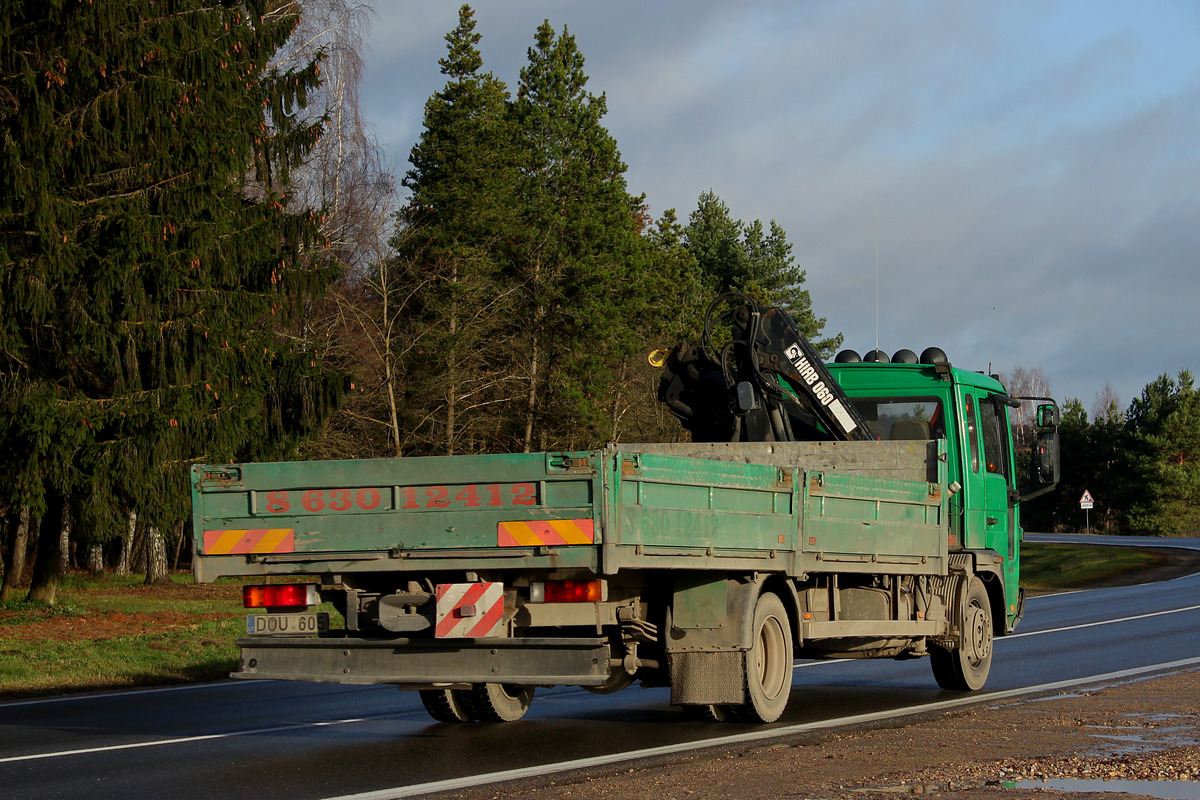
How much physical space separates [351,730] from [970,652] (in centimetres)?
550

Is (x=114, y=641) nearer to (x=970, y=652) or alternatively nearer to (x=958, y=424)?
(x=970, y=652)

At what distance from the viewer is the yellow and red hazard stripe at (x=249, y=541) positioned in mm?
8164

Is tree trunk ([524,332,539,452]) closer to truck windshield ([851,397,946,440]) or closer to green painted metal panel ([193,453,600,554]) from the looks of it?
truck windshield ([851,397,946,440])

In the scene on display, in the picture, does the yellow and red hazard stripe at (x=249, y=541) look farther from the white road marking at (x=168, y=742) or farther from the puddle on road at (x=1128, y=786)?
the puddle on road at (x=1128, y=786)

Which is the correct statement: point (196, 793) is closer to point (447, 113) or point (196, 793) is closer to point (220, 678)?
point (220, 678)

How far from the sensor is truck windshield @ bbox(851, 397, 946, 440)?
41.2 ft

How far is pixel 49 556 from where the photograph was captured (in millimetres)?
23750

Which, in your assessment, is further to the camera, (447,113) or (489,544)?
(447,113)

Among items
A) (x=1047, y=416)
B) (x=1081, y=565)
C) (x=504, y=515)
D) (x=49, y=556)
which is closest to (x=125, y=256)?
(x=49, y=556)

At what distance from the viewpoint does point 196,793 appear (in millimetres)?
7152

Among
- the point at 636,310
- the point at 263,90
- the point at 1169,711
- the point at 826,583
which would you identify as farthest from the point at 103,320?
the point at 636,310

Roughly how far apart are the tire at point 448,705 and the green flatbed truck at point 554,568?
0.01 metres

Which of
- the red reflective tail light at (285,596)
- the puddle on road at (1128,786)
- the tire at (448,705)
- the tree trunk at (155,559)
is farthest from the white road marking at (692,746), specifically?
the tree trunk at (155,559)

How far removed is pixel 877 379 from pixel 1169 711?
4.23 meters
